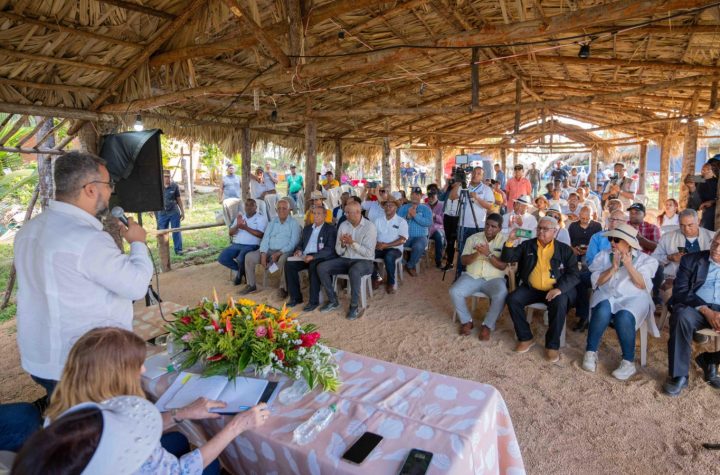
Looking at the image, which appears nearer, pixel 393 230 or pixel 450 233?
pixel 393 230

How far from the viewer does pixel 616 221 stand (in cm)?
450

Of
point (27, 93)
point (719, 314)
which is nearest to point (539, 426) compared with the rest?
point (719, 314)

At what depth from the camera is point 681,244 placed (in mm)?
4160

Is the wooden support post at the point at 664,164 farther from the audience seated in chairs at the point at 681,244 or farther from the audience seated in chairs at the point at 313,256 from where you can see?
the audience seated in chairs at the point at 313,256

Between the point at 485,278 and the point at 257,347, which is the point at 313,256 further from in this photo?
the point at 257,347

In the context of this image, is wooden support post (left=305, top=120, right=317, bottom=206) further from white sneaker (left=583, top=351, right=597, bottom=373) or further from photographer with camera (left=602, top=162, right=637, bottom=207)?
photographer with camera (left=602, top=162, right=637, bottom=207)

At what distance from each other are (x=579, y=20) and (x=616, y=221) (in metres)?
2.41

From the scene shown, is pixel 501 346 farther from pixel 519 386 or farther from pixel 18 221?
pixel 18 221

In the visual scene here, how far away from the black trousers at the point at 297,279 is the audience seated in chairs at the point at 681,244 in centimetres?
357

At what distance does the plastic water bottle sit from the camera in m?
1.51

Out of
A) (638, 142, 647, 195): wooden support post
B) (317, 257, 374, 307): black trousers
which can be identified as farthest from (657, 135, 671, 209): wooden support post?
(317, 257, 374, 307): black trousers

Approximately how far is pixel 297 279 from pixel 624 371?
11.5ft

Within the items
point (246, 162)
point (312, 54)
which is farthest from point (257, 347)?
point (246, 162)

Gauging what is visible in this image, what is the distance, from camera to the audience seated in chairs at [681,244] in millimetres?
4055
